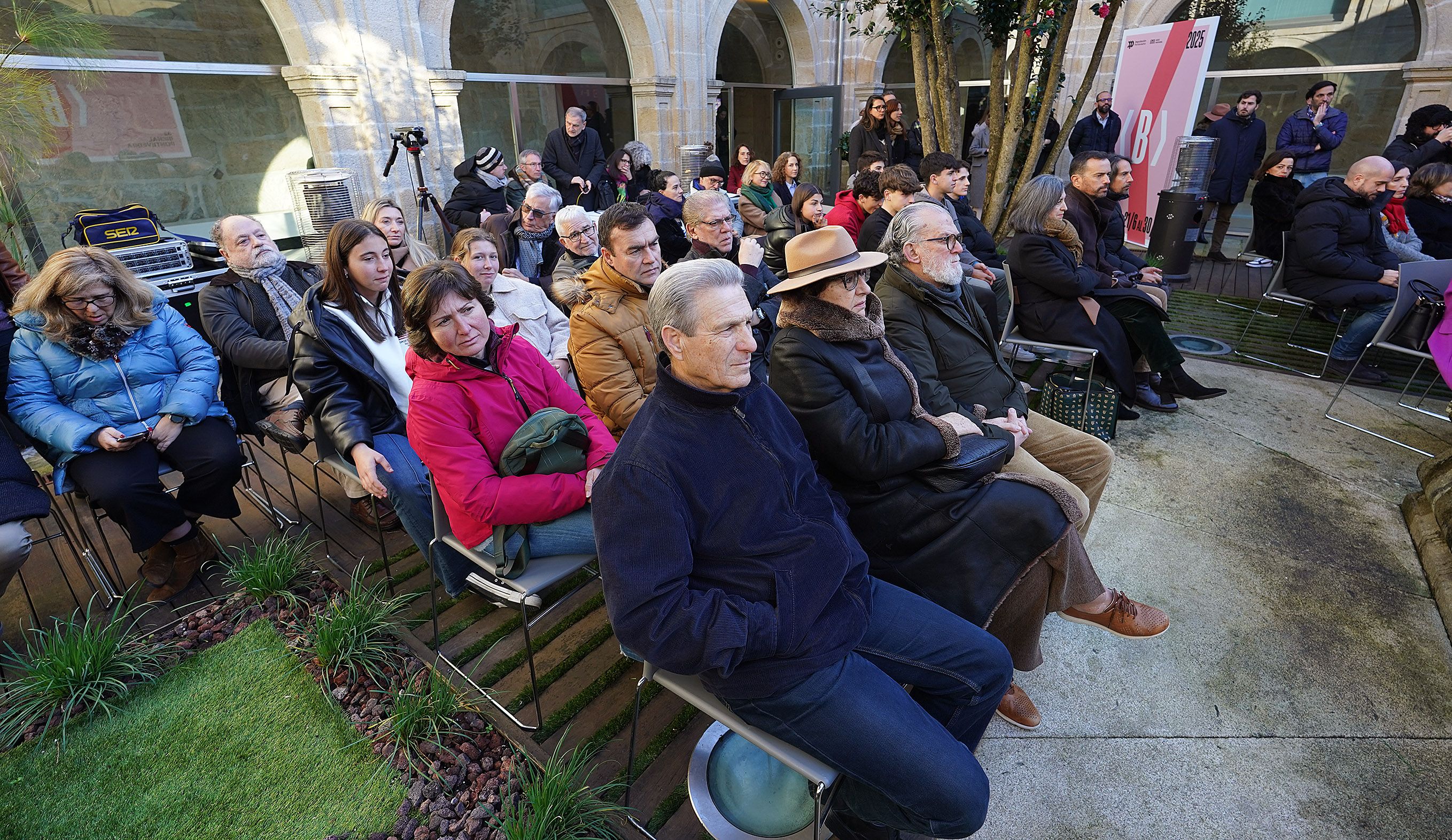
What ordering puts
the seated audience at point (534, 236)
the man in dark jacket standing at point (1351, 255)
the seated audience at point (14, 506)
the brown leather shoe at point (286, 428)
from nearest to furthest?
the seated audience at point (14, 506) < the brown leather shoe at point (286, 428) < the man in dark jacket standing at point (1351, 255) < the seated audience at point (534, 236)

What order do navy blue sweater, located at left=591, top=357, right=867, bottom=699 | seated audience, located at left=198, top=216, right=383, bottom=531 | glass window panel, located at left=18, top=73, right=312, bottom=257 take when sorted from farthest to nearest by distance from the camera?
glass window panel, located at left=18, top=73, right=312, bottom=257, seated audience, located at left=198, top=216, right=383, bottom=531, navy blue sweater, located at left=591, top=357, right=867, bottom=699

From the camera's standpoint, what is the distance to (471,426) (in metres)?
2.51

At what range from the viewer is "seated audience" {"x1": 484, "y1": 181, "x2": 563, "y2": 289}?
17.1 ft

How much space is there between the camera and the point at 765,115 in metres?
15.3

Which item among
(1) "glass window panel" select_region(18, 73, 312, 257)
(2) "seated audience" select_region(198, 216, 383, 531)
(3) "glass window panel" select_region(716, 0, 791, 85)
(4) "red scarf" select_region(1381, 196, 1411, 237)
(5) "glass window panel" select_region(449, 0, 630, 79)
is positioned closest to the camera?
(2) "seated audience" select_region(198, 216, 383, 531)

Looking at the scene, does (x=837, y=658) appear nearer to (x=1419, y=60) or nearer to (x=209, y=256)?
(x=209, y=256)

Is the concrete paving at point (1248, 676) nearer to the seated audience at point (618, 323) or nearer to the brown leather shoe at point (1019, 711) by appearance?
the brown leather shoe at point (1019, 711)

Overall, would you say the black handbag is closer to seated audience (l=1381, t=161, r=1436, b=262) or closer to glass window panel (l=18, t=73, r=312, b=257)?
seated audience (l=1381, t=161, r=1436, b=262)

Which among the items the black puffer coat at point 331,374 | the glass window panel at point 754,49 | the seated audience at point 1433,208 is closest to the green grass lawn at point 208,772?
the black puffer coat at point 331,374

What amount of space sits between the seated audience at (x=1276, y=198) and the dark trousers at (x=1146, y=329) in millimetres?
4167

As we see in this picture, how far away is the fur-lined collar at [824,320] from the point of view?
2.42 metres

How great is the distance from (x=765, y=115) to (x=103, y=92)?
11.5 m

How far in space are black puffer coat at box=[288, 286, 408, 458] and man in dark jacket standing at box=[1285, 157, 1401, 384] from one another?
6.19 metres

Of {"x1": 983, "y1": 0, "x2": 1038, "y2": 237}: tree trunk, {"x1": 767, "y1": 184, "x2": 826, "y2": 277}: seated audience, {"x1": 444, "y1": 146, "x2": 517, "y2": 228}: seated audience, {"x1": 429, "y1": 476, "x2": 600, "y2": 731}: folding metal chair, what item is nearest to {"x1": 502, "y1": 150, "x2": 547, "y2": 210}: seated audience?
{"x1": 444, "y1": 146, "x2": 517, "y2": 228}: seated audience
